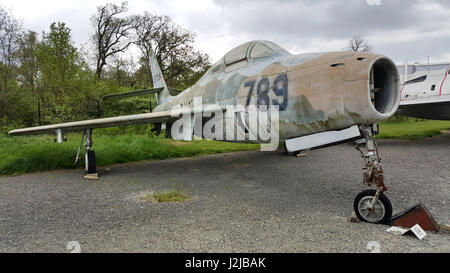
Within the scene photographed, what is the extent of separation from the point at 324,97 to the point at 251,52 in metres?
2.38

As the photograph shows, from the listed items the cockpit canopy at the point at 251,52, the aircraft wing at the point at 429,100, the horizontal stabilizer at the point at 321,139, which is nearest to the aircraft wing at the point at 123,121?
the cockpit canopy at the point at 251,52

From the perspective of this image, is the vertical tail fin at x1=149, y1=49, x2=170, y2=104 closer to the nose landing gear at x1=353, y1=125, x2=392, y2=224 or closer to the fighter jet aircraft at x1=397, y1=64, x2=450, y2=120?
the nose landing gear at x1=353, y1=125, x2=392, y2=224

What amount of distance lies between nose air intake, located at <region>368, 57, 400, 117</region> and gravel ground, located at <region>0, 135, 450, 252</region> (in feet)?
4.91

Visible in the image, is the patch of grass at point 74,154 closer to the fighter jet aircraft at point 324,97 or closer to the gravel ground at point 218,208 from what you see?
the gravel ground at point 218,208

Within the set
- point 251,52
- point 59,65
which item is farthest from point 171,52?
point 251,52

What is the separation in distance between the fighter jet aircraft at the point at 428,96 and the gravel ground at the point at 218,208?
4497 mm

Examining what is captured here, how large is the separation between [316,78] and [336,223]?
6.18 ft

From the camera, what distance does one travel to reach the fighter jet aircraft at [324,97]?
329 centimetres

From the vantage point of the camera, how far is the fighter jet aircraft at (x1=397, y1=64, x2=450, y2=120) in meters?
10.9

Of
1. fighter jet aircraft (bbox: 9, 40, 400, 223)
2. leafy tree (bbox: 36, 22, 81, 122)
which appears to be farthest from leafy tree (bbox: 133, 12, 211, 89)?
fighter jet aircraft (bbox: 9, 40, 400, 223)
